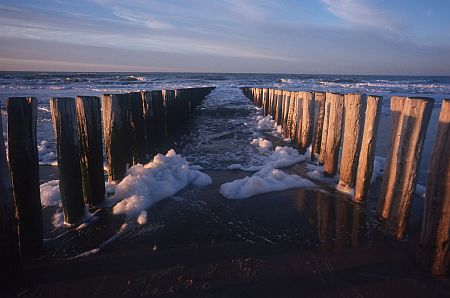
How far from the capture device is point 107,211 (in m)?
3.89

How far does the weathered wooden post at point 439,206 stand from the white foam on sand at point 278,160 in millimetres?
3355

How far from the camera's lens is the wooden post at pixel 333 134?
16.6ft

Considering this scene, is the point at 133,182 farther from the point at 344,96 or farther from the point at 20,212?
the point at 344,96

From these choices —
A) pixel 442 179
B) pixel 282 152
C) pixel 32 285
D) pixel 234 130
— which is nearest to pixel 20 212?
pixel 32 285

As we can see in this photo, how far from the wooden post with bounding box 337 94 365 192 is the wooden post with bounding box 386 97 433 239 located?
111 cm

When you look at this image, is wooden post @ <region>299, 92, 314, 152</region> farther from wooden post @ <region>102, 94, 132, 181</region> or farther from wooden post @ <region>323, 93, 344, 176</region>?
wooden post @ <region>102, 94, 132, 181</region>

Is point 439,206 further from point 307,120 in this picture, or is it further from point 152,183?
point 307,120

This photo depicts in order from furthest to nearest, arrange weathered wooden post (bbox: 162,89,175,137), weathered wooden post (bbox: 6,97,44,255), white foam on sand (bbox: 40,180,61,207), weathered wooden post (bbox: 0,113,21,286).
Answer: weathered wooden post (bbox: 162,89,175,137) < white foam on sand (bbox: 40,180,61,207) < weathered wooden post (bbox: 6,97,44,255) < weathered wooden post (bbox: 0,113,21,286)

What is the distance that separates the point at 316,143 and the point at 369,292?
4079 millimetres

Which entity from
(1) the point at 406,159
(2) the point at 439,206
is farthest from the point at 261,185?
(2) the point at 439,206

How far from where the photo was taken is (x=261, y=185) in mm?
4652

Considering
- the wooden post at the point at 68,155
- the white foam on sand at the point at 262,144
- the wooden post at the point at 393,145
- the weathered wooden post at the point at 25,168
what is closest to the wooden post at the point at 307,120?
the white foam on sand at the point at 262,144

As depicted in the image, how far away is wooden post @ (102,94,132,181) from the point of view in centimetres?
466

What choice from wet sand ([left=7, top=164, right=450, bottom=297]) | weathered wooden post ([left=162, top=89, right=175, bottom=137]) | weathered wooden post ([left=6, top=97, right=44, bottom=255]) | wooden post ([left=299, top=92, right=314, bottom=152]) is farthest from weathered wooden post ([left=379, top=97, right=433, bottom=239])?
weathered wooden post ([left=162, top=89, right=175, bottom=137])
